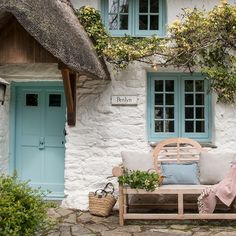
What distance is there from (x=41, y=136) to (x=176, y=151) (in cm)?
214

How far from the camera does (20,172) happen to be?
6359 millimetres

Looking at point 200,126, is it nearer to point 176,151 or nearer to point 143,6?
point 176,151

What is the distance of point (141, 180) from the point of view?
4.95 meters

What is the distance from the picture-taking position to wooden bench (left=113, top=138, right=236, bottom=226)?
496 cm

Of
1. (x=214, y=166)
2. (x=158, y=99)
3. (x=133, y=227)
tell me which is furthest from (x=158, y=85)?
(x=133, y=227)

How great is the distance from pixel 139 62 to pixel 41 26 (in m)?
1.75

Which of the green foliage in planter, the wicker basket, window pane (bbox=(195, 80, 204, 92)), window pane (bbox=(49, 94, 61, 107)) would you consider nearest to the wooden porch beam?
window pane (bbox=(49, 94, 61, 107))

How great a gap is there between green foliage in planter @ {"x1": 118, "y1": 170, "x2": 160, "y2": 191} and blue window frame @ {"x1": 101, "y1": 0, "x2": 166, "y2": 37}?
2364mm

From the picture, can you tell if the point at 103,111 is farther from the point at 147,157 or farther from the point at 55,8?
the point at 55,8

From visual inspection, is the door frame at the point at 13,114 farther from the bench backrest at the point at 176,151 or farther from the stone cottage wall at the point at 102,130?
the bench backrest at the point at 176,151

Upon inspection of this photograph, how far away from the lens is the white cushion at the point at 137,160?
5.49m

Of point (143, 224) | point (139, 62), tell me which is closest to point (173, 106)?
point (139, 62)

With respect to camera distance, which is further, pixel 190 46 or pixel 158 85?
pixel 158 85

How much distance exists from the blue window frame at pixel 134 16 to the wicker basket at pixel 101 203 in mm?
2504
